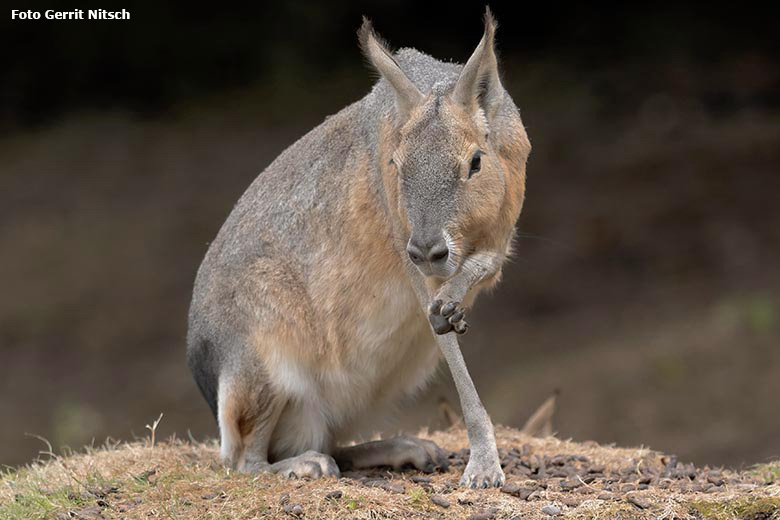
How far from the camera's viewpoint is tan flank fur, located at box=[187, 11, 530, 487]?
5598 millimetres

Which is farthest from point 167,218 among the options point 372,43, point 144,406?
point 372,43

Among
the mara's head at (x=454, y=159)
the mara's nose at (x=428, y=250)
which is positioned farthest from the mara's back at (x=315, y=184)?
the mara's nose at (x=428, y=250)

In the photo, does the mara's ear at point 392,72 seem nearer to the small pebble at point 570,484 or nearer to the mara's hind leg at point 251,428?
the mara's hind leg at point 251,428

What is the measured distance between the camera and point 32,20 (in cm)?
1656

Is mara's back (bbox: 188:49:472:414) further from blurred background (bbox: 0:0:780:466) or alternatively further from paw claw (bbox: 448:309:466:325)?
blurred background (bbox: 0:0:780:466)

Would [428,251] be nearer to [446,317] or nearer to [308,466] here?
[446,317]

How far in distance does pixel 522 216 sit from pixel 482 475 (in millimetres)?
9266

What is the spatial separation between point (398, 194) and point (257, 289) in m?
1.12

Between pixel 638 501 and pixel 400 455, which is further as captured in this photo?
pixel 400 455

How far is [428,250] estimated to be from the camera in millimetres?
5312

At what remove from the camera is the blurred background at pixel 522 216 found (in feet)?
41.1

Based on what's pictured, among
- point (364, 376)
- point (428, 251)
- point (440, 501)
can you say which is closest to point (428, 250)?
point (428, 251)

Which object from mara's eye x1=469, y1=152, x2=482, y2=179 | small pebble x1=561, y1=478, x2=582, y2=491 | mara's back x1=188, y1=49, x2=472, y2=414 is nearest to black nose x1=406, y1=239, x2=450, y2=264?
mara's eye x1=469, y1=152, x2=482, y2=179

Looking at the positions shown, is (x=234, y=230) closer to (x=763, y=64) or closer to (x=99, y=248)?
(x=99, y=248)
